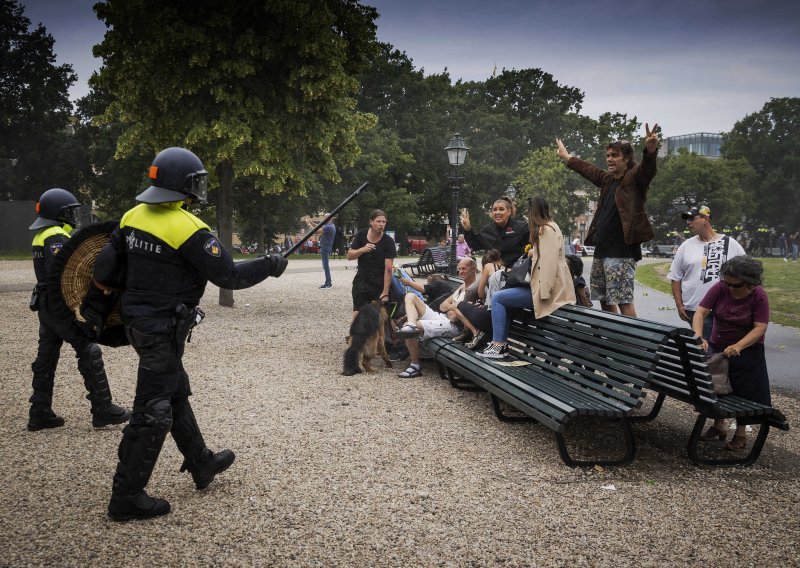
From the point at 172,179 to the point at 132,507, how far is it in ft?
6.01

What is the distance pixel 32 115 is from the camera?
4112cm

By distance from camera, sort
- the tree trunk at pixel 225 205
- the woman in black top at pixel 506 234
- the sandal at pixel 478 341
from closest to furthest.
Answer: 1. the sandal at pixel 478 341
2. the woman in black top at pixel 506 234
3. the tree trunk at pixel 225 205

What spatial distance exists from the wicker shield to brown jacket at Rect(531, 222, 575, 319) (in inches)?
138

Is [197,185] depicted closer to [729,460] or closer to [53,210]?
[53,210]

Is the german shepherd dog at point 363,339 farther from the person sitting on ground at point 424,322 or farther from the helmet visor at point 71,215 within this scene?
the helmet visor at point 71,215

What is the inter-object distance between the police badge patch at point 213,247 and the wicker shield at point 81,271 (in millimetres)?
814

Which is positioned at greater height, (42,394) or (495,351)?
(495,351)

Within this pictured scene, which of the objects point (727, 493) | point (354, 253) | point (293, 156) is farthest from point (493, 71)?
point (727, 493)

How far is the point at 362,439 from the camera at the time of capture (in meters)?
5.19

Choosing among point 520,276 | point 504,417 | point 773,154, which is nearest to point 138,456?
point 504,417

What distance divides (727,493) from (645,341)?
41.2 inches

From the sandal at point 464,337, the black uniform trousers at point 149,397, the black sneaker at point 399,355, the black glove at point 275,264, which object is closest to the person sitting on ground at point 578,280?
the sandal at point 464,337

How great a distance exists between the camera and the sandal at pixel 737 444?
15.8 feet

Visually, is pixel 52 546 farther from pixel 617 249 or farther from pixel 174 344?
pixel 617 249
